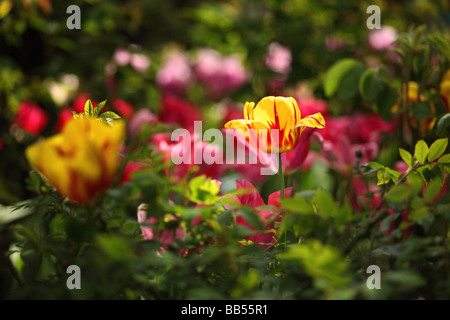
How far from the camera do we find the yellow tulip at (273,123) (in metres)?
0.38

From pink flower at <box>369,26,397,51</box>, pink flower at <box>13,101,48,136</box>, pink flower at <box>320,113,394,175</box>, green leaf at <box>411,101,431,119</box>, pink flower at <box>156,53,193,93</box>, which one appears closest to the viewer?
green leaf at <box>411,101,431,119</box>

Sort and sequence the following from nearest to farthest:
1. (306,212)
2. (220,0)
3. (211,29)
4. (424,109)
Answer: (306,212) → (424,109) → (211,29) → (220,0)

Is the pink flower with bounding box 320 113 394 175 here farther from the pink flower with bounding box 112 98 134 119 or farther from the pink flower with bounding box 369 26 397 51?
the pink flower with bounding box 369 26 397 51

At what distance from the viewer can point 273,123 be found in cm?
39

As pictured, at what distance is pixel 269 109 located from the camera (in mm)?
389

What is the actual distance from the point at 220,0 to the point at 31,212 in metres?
2.77

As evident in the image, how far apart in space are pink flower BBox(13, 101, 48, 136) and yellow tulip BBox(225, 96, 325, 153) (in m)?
0.71

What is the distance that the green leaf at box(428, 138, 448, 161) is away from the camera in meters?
0.35

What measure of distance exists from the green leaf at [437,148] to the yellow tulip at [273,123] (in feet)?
→ 0.28

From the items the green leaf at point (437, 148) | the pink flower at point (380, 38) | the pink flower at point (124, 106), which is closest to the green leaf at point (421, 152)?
the green leaf at point (437, 148)

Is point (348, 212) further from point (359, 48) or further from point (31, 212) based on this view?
point (359, 48)

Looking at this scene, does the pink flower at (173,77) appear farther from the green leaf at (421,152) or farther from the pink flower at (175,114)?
the green leaf at (421,152)

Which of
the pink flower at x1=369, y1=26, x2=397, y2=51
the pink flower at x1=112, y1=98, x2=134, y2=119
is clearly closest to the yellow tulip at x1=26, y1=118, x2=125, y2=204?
the pink flower at x1=112, y1=98, x2=134, y2=119

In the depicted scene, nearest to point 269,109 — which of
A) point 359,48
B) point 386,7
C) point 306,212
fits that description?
point 306,212
